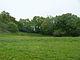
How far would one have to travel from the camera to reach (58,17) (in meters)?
62.5

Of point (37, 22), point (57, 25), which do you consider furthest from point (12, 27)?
point (37, 22)

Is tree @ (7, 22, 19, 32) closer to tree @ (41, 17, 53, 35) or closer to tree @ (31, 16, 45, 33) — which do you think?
tree @ (41, 17, 53, 35)

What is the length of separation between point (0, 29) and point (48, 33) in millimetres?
18711

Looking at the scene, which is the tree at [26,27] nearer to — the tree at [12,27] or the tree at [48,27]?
the tree at [48,27]

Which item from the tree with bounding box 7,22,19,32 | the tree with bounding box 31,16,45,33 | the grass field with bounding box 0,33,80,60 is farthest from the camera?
the tree with bounding box 31,16,45,33

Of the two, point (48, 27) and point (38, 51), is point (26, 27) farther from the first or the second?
point (38, 51)

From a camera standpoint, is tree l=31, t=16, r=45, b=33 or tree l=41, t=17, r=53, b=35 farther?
tree l=31, t=16, r=45, b=33

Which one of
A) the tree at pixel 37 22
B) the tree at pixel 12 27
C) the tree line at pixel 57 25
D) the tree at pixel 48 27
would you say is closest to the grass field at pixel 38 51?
the tree at pixel 12 27

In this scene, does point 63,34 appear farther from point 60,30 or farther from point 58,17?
point 58,17

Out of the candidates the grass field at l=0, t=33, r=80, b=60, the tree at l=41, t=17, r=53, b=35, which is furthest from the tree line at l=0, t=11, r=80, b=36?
the grass field at l=0, t=33, r=80, b=60

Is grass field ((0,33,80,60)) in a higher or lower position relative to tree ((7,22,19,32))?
lower

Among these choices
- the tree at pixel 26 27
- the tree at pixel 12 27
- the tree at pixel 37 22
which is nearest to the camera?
the tree at pixel 12 27

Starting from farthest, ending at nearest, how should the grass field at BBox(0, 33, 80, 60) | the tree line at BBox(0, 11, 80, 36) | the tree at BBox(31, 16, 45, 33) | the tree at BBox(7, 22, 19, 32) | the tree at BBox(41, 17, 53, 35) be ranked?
the tree at BBox(31, 16, 45, 33)
the tree at BBox(41, 17, 53, 35)
the tree line at BBox(0, 11, 80, 36)
the tree at BBox(7, 22, 19, 32)
the grass field at BBox(0, 33, 80, 60)

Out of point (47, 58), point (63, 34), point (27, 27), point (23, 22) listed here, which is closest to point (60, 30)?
point (63, 34)
